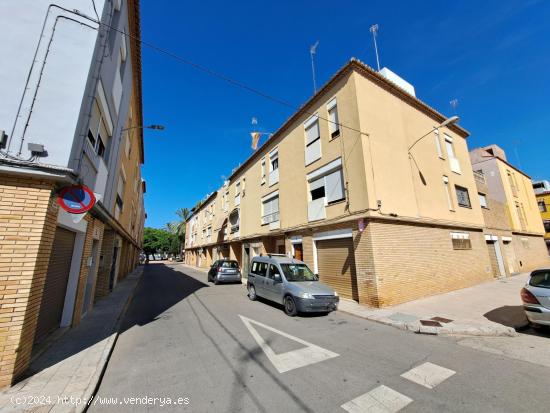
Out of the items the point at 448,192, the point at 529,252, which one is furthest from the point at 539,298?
the point at 529,252

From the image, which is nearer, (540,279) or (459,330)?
(540,279)

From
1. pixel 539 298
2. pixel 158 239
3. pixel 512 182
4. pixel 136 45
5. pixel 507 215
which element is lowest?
pixel 539 298

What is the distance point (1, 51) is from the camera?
4.51 m

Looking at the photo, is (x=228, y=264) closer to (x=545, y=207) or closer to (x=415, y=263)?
(x=415, y=263)

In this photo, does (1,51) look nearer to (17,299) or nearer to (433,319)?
(17,299)

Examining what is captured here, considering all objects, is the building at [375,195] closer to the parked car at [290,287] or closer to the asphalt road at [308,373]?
the parked car at [290,287]

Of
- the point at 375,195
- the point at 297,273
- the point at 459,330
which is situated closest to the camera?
the point at 459,330

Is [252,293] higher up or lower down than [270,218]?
lower down

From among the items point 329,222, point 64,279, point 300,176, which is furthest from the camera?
point 300,176

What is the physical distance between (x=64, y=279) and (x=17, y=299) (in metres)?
2.82

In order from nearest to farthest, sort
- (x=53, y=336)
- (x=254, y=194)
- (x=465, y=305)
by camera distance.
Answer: (x=53, y=336), (x=465, y=305), (x=254, y=194)

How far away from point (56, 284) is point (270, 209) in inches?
496

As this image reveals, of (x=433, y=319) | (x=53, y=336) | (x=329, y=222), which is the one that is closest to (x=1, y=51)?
(x=53, y=336)

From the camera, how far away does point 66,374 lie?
3.84m
